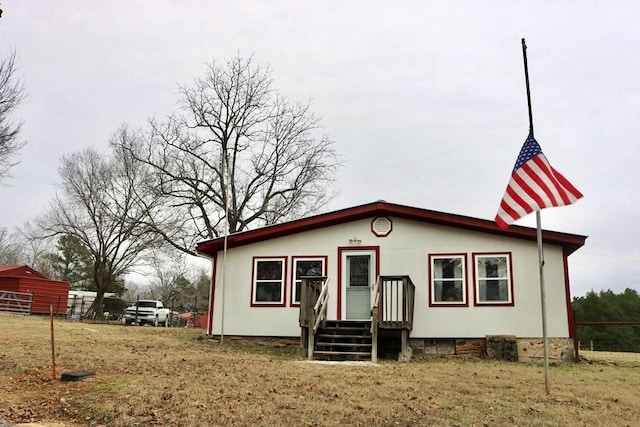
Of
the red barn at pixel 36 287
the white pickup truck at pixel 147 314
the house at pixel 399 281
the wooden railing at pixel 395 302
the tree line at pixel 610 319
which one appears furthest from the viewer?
the tree line at pixel 610 319

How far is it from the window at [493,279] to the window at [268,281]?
16.1 feet

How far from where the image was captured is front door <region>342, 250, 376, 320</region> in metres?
13.6

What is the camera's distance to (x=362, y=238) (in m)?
13.9

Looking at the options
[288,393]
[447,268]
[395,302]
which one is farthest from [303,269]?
[288,393]

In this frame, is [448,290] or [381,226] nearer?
[448,290]

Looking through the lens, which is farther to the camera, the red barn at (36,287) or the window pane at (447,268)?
the red barn at (36,287)

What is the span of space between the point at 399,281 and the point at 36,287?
2350 cm

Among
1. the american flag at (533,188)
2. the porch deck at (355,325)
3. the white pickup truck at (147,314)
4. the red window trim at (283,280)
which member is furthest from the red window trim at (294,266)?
the white pickup truck at (147,314)

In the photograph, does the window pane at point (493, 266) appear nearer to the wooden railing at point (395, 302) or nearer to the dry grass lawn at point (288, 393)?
the wooden railing at point (395, 302)

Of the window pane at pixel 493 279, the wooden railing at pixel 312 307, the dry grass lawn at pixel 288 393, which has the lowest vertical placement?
the dry grass lawn at pixel 288 393

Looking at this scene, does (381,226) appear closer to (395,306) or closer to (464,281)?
(395,306)

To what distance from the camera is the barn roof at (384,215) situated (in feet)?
41.3

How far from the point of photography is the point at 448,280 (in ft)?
43.3

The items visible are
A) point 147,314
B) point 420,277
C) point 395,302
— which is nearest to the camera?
point 395,302
